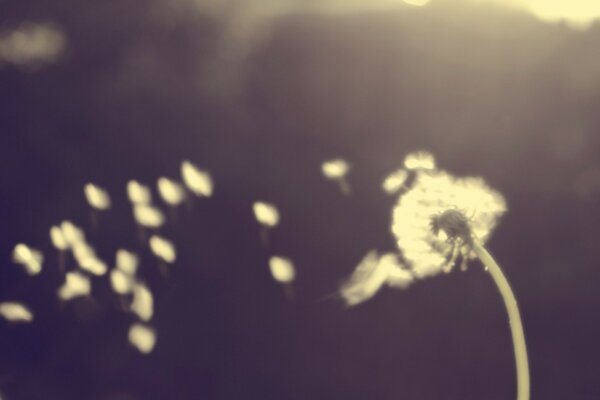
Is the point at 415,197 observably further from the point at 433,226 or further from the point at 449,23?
the point at 449,23

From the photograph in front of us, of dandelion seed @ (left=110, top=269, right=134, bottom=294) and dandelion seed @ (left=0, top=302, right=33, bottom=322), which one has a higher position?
dandelion seed @ (left=110, top=269, right=134, bottom=294)

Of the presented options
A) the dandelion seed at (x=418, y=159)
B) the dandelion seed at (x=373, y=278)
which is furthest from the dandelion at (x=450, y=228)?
the dandelion seed at (x=373, y=278)

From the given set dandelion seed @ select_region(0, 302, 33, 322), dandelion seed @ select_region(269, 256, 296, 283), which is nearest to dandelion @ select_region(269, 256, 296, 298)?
dandelion seed @ select_region(269, 256, 296, 283)

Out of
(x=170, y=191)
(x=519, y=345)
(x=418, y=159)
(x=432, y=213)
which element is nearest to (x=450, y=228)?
(x=432, y=213)

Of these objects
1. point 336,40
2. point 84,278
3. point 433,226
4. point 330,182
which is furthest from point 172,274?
point 433,226

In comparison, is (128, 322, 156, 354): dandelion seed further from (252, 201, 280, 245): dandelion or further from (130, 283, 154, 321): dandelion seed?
(252, 201, 280, 245): dandelion

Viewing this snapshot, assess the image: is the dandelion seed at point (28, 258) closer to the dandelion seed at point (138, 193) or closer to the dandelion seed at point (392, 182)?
the dandelion seed at point (138, 193)
